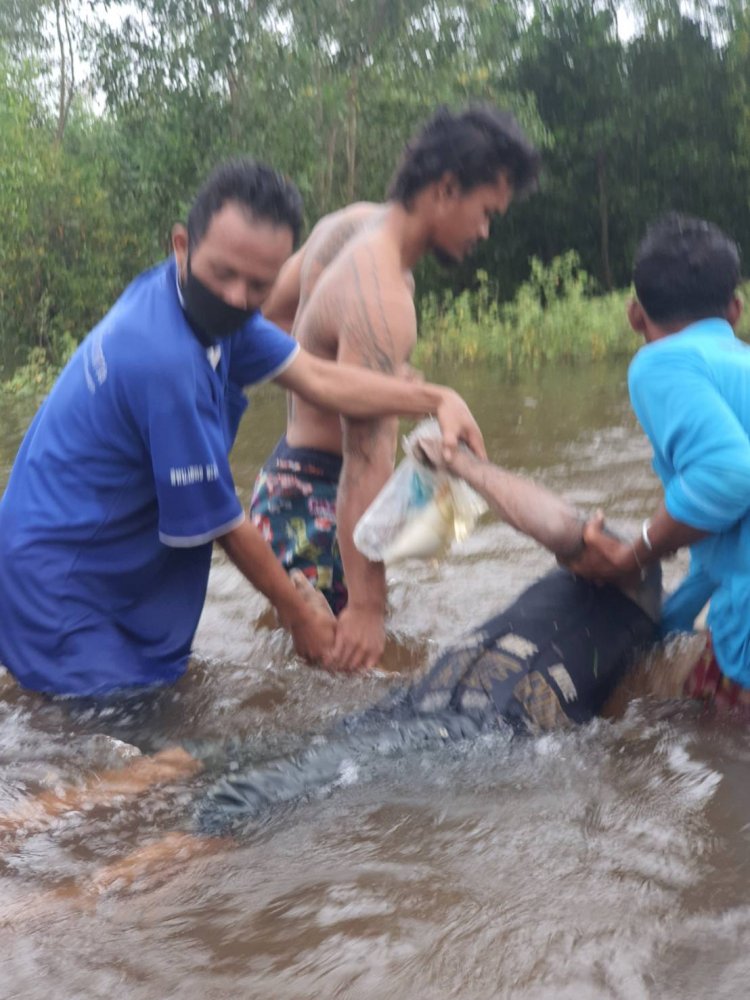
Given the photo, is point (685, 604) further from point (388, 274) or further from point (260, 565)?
point (388, 274)

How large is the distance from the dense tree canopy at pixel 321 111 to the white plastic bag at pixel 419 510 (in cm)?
1425

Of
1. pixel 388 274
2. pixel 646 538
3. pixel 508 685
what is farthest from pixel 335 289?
pixel 508 685

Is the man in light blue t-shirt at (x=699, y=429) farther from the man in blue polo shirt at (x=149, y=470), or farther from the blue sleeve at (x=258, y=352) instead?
the blue sleeve at (x=258, y=352)

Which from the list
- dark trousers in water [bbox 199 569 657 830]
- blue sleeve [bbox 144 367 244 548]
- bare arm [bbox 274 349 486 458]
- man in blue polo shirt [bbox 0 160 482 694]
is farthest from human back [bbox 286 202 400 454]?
dark trousers in water [bbox 199 569 657 830]

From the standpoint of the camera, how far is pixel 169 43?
811 inches

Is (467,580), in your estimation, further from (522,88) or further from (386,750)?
(522,88)

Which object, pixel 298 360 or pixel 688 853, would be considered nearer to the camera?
pixel 688 853

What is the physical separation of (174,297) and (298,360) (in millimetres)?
577

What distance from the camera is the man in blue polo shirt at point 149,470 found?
3.03 metres

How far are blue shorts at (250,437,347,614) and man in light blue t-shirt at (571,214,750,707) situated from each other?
1245 mm

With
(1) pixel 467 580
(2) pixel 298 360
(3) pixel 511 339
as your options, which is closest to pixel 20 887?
(2) pixel 298 360

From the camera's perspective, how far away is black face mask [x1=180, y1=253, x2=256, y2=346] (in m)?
3.09

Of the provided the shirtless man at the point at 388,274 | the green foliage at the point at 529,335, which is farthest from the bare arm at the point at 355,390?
the green foliage at the point at 529,335

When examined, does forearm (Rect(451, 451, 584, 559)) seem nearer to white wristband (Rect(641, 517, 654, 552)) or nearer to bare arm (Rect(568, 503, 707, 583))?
bare arm (Rect(568, 503, 707, 583))
